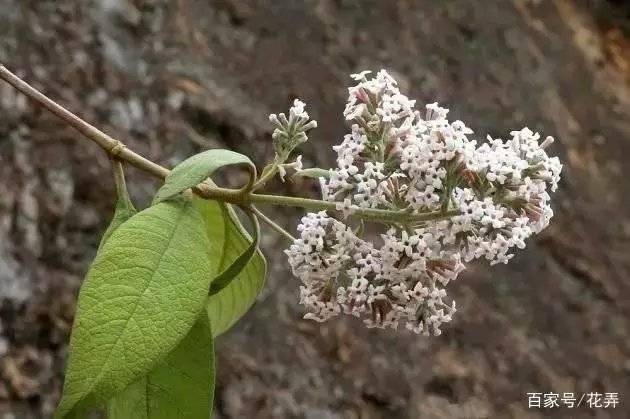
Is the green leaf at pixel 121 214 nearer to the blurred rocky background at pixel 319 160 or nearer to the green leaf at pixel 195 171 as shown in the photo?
the green leaf at pixel 195 171

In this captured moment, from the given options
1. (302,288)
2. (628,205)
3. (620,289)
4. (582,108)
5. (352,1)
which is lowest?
(620,289)

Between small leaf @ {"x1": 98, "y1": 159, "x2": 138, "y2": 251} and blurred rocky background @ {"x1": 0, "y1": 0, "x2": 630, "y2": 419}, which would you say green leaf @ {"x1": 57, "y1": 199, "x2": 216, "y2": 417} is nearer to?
small leaf @ {"x1": 98, "y1": 159, "x2": 138, "y2": 251}

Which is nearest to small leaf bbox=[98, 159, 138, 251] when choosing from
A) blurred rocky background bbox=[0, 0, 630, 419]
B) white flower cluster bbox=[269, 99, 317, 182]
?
white flower cluster bbox=[269, 99, 317, 182]

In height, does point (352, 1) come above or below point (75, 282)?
above

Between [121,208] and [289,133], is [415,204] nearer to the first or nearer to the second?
[289,133]

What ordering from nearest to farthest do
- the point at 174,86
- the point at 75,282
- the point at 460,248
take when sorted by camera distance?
the point at 460,248, the point at 75,282, the point at 174,86

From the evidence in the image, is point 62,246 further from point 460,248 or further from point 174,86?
point 460,248

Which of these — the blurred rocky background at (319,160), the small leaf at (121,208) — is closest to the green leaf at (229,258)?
the small leaf at (121,208)

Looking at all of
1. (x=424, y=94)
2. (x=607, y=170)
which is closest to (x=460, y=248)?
(x=424, y=94)
